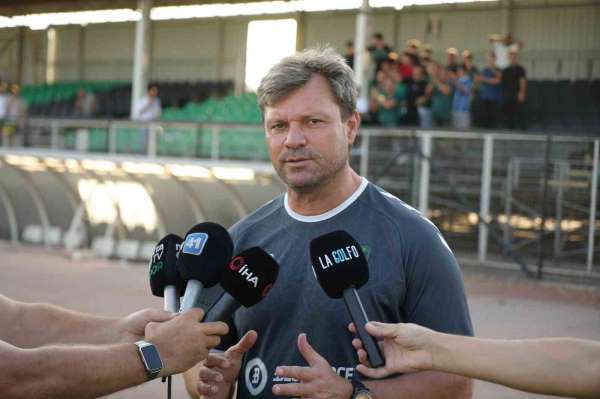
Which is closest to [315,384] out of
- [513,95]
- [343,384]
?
[343,384]

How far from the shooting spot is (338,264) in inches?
107

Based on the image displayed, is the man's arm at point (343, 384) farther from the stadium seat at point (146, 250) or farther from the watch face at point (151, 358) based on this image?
the stadium seat at point (146, 250)

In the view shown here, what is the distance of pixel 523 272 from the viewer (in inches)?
517

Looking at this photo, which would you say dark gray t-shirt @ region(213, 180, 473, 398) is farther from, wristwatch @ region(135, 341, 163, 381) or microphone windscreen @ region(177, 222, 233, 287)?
wristwatch @ region(135, 341, 163, 381)

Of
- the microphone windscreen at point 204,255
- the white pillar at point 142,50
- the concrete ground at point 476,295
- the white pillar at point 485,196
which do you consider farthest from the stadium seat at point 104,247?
the microphone windscreen at point 204,255

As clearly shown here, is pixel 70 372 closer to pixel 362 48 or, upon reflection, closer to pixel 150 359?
pixel 150 359

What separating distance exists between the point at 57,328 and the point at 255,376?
870mm

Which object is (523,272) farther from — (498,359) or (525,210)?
(498,359)

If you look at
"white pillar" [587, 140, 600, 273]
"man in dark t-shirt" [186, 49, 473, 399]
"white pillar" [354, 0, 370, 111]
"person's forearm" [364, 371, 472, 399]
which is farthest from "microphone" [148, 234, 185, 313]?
"white pillar" [354, 0, 370, 111]

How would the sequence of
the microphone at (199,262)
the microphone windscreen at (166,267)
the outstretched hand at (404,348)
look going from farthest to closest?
the microphone windscreen at (166,267)
the microphone at (199,262)
the outstretched hand at (404,348)

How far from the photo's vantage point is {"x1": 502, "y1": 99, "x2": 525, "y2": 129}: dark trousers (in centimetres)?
1429

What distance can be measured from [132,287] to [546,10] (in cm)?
1382

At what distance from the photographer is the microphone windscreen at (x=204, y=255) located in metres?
2.83

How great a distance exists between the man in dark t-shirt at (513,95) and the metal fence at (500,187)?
1.22 m
